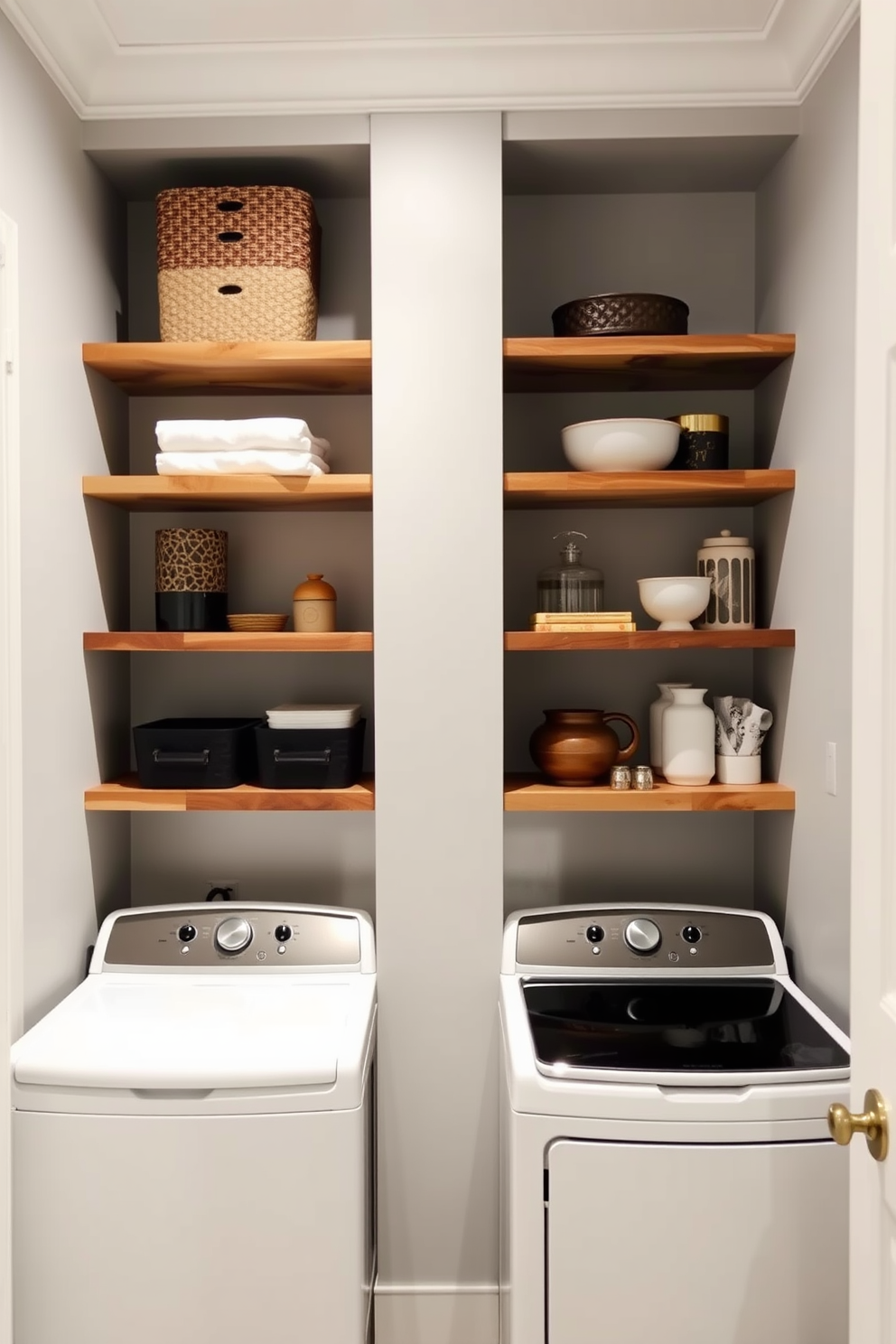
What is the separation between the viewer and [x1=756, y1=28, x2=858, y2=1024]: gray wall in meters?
1.79

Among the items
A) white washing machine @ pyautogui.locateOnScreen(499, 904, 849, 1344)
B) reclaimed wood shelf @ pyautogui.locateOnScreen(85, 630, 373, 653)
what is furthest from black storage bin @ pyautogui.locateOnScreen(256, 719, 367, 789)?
white washing machine @ pyautogui.locateOnScreen(499, 904, 849, 1344)

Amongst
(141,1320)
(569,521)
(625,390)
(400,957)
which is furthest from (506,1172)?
(625,390)

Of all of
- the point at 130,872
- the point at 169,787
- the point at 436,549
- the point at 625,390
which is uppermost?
the point at 625,390

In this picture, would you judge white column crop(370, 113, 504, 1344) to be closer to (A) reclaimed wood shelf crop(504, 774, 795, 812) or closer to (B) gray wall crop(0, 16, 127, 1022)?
(A) reclaimed wood shelf crop(504, 774, 795, 812)

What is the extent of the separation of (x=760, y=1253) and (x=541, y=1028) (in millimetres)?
468

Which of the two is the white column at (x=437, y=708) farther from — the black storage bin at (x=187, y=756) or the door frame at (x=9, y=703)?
the door frame at (x=9, y=703)

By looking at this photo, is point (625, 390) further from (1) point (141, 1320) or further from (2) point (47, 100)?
(1) point (141, 1320)

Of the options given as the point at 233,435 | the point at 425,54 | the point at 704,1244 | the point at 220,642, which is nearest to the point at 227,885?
the point at 220,642

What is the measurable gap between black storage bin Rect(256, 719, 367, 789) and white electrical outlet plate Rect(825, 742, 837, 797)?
0.93 metres

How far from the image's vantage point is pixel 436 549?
208 cm

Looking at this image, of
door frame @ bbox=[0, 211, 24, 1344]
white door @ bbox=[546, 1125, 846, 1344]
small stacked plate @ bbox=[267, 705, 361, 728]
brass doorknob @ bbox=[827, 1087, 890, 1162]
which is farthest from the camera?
small stacked plate @ bbox=[267, 705, 361, 728]

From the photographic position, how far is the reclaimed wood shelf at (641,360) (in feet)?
6.77

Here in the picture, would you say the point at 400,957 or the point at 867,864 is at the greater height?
the point at 867,864

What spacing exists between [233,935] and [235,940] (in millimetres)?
12
